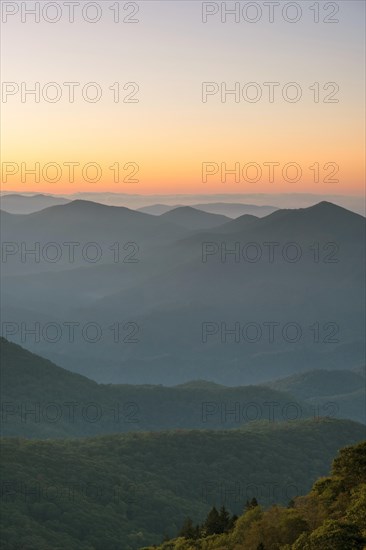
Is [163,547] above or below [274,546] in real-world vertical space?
below

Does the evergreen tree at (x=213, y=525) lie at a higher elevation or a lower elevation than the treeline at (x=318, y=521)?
lower

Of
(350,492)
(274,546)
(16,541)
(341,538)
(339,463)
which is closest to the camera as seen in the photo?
(341,538)

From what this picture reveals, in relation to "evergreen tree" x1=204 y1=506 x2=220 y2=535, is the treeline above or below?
above

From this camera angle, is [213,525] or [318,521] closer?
[318,521]

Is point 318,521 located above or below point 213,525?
above

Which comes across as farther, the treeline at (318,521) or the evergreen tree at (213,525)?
the evergreen tree at (213,525)

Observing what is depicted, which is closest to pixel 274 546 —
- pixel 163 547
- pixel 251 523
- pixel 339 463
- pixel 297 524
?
pixel 297 524

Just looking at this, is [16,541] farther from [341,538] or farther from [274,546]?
[341,538]

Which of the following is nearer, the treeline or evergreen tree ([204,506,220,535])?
the treeline
